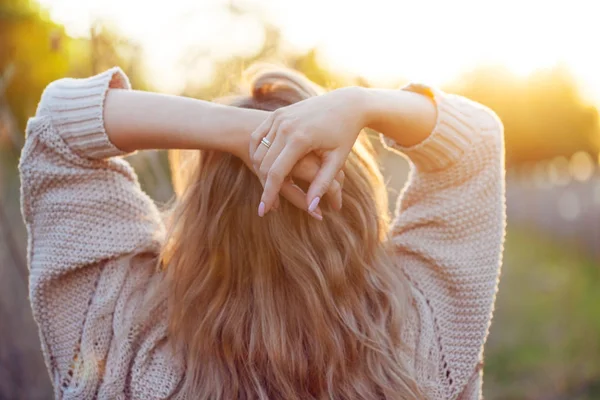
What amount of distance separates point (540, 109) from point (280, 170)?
22.1 meters

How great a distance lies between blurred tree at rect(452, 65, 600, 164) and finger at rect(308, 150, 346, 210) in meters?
21.1

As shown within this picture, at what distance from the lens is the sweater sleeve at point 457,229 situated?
1381 mm

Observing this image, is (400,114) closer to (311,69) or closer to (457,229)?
(457,229)

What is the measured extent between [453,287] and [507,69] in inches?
872

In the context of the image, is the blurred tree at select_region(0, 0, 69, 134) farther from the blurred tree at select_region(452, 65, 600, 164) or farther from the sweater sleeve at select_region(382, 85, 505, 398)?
the blurred tree at select_region(452, 65, 600, 164)

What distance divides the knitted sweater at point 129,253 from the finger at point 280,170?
1.32ft

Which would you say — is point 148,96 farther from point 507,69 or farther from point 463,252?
point 507,69

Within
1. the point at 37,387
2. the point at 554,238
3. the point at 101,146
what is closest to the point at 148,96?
the point at 101,146

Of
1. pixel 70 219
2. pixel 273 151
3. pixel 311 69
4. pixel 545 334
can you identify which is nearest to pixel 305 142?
pixel 273 151

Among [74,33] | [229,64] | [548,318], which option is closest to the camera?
[74,33]

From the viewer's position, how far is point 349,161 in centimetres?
134

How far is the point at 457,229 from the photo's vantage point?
56.0 inches

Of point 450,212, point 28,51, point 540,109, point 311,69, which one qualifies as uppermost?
point 450,212

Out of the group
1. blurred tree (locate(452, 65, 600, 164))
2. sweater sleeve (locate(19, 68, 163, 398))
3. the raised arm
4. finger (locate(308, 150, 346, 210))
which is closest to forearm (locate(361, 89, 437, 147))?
the raised arm
